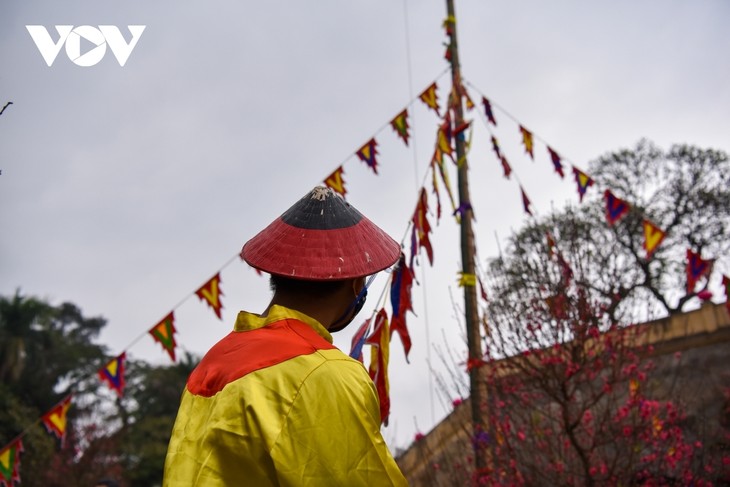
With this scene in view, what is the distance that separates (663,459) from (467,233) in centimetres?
292

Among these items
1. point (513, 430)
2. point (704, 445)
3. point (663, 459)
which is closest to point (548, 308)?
point (513, 430)

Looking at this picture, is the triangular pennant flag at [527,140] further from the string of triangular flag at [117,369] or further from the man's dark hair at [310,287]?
the man's dark hair at [310,287]

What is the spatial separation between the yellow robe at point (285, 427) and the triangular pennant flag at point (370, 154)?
6.59 m

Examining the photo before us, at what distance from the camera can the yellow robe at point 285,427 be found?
63.5 inches

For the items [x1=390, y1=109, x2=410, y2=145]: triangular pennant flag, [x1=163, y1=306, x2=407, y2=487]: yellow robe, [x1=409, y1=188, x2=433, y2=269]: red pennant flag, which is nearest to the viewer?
[x1=163, y1=306, x2=407, y2=487]: yellow robe

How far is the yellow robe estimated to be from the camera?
5.29ft

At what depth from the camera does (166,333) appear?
8.34 m

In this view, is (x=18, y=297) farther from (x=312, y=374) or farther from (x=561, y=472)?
(x=312, y=374)

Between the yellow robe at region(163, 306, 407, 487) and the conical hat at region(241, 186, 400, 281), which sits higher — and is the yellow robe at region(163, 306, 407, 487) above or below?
below

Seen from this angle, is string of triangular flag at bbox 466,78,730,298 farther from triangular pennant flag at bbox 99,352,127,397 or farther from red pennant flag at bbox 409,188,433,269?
triangular pennant flag at bbox 99,352,127,397

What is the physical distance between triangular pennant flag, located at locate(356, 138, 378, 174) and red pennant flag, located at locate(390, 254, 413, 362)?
2731 mm

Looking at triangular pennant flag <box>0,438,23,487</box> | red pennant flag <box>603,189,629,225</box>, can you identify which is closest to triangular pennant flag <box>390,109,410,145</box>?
red pennant flag <box>603,189,629,225</box>

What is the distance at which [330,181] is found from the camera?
7.99 m

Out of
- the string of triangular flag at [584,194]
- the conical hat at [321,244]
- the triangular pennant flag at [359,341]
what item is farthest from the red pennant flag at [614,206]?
the conical hat at [321,244]
